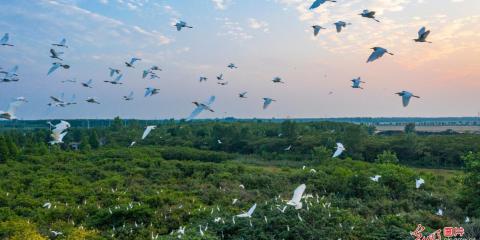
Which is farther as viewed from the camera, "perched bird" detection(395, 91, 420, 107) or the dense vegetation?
the dense vegetation

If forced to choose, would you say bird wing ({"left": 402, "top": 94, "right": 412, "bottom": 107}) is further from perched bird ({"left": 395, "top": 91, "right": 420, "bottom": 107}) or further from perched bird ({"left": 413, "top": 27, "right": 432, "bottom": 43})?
perched bird ({"left": 413, "top": 27, "right": 432, "bottom": 43})

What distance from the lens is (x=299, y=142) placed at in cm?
5534

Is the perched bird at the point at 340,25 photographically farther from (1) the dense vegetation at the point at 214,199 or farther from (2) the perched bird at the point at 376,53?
(1) the dense vegetation at the point at 214,199

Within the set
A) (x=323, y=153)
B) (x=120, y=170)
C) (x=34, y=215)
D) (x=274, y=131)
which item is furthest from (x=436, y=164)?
(x=34, y=215)

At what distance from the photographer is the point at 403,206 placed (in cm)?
1955

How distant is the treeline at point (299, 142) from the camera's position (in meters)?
48.4

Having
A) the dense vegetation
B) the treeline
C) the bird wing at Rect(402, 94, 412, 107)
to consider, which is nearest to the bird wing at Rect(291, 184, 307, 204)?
the dense vegetation

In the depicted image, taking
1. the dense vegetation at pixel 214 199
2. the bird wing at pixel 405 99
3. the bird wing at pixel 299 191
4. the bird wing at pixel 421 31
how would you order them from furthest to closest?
the dense vegetation at pixel 214 199 → the bird wing at pixel 299 191 → the bird wing at pixel 405 99 → the bird wing at pixel 421 31

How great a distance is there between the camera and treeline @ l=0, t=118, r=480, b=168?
159 ft

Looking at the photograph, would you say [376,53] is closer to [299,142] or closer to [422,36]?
[422,36]

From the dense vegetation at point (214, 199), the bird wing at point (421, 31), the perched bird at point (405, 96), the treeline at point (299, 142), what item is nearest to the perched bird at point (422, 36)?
the bird wing at point (421, 31)

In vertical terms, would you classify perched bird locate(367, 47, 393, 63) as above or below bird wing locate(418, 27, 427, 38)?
below

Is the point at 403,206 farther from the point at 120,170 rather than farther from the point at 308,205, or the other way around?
the point at 120,170

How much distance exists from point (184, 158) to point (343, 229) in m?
38.2
